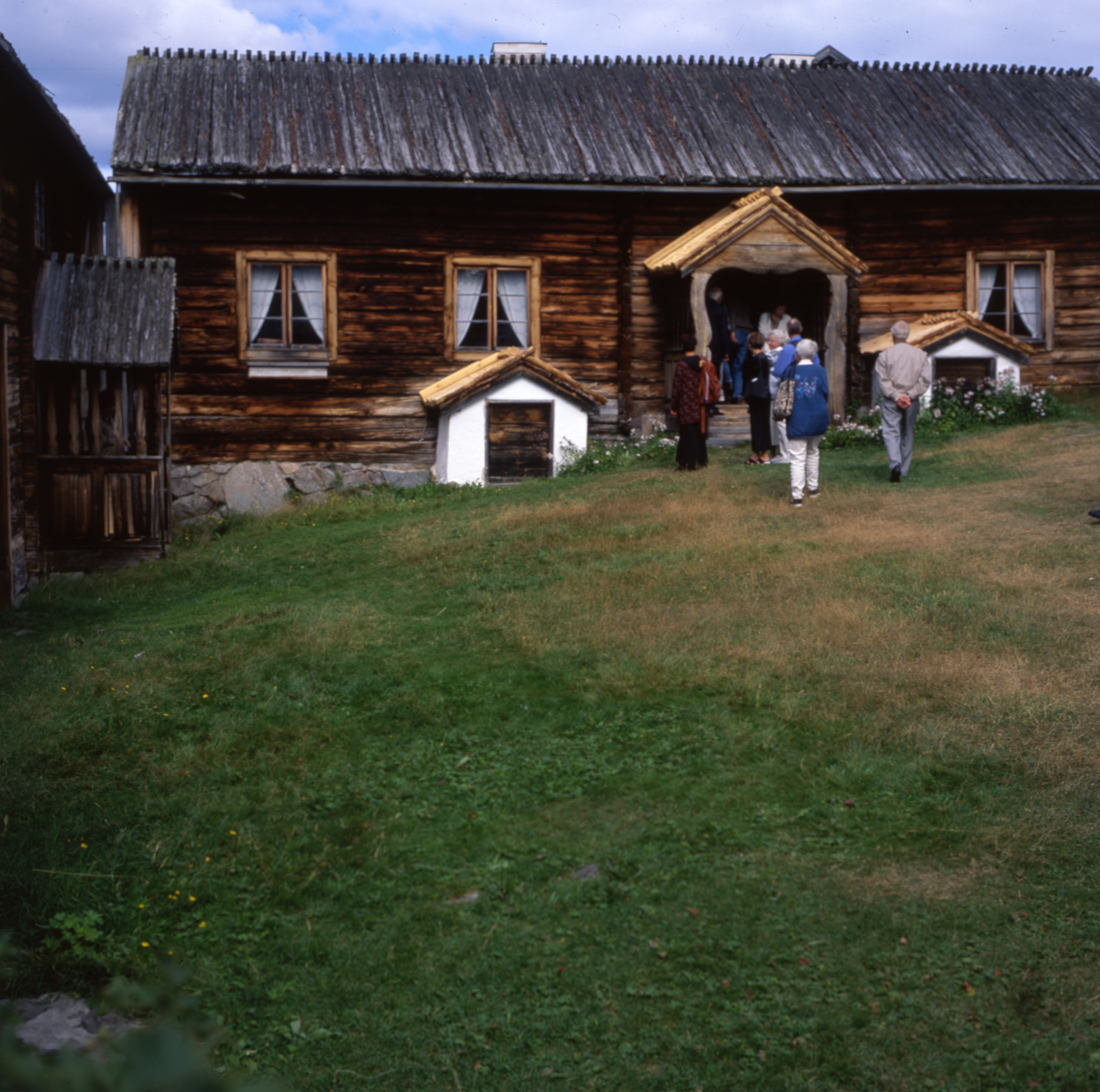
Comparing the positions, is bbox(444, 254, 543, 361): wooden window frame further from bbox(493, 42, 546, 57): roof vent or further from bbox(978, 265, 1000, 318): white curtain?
bbox(978, 265, 1000, 318): white curtain

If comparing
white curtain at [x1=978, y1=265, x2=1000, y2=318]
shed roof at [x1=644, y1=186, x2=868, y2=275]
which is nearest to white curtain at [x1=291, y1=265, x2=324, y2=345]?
shed roof at [x1=644, y1=186, x2=868, y2=275]

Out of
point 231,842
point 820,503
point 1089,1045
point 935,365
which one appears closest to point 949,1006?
point 1089,1045

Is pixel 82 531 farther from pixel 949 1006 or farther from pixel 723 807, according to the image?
pixel 949 1006

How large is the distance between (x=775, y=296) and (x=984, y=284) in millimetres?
3311

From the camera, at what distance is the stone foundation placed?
16.2 m

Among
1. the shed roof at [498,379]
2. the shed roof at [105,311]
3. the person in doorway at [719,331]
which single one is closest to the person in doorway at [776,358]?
the person in doorway at [719,331]

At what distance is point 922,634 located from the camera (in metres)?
7.53

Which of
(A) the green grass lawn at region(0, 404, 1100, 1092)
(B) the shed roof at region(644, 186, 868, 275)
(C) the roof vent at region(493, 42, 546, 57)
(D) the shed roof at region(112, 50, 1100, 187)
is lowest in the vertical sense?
(A) the green grass lawn at region(0, 404, 1100, 1092)

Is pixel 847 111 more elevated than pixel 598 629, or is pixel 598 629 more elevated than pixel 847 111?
pixel 847 111

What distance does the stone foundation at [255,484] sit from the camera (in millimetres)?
16156

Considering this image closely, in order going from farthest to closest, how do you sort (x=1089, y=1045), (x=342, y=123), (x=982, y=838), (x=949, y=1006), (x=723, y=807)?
(x=342, y=123)
(x=723, y=807)
(x=982, y=838)
(x=949, y=1006)
(x=1089, y=1045)

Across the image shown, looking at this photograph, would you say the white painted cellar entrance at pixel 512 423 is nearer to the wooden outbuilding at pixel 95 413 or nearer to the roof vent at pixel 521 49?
the wooden outbuilding at pixel 95 413

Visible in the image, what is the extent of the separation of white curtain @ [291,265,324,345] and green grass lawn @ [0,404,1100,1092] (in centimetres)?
788

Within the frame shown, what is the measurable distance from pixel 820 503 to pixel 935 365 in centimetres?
702
